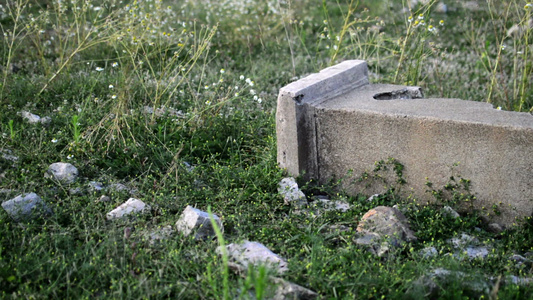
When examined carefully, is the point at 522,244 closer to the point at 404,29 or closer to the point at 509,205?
the point at 509,205

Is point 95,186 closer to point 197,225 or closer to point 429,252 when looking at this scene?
point 197,225

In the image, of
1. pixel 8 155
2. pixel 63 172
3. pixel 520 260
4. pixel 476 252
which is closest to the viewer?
pixel 520 260

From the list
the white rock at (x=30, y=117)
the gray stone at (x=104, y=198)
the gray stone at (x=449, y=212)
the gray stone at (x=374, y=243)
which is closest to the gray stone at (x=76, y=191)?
the gray stone at (x=104, y=198)

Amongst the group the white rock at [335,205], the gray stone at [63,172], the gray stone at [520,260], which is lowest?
the gray stone at [520,260]

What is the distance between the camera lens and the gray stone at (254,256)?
254cm

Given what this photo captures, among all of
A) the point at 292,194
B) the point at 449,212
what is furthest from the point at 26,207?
the point at 449,212

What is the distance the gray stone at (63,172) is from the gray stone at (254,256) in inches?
49.4

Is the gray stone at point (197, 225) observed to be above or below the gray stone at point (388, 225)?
above

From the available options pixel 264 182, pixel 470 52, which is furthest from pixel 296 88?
pixel 470 52

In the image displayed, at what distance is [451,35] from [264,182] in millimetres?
4840

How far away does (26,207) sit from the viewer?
2.96m

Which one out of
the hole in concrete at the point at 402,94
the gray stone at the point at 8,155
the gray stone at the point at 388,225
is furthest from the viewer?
the hole in concrete at the point at 402,94

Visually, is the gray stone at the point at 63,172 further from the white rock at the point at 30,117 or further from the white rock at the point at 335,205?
the white rock at the point at 335,205

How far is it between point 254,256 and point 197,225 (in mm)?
383
